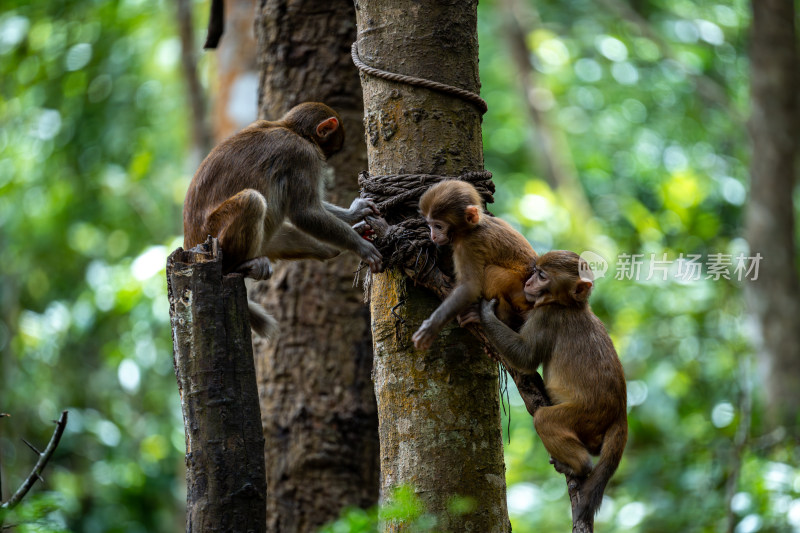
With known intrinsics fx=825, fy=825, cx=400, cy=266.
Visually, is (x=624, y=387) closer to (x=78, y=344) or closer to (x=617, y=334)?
(x=617, y=334)

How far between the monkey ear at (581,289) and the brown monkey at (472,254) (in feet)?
0.75

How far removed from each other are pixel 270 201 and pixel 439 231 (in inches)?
53.3

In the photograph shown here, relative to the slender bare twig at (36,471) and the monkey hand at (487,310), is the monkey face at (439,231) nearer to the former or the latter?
the monkey hand at (487,310)

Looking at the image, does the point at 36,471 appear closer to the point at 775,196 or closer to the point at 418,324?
the point at 418,324

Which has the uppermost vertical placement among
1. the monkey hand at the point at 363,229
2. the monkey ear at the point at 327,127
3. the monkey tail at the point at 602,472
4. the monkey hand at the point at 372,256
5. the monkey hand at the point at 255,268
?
the monkey ear at the point at 327,127

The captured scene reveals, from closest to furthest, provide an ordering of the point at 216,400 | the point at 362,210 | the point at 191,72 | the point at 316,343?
the point at 216,400
the point at 362,210
the point at 316,343
the point at 191,72

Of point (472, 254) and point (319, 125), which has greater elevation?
point (319, 125)

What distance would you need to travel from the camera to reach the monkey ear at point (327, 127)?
4.92 m

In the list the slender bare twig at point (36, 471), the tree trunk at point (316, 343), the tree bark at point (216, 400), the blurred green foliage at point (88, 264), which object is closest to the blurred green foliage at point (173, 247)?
the blurred green foliage at point (88, 264)

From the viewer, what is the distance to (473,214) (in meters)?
3.78

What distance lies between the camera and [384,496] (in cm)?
368

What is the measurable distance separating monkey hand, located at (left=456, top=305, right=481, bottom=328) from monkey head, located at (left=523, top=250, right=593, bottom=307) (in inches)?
12.1

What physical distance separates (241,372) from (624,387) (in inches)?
69.3

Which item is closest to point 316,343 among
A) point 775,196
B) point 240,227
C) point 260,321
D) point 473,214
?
point 260,321
